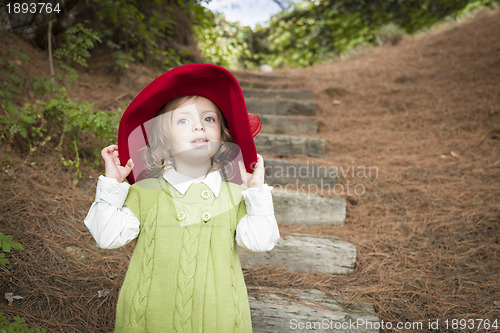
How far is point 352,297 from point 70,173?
2.22 meters

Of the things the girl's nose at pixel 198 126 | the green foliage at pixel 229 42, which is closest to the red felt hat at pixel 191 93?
the girl's nose at pixel 198 126

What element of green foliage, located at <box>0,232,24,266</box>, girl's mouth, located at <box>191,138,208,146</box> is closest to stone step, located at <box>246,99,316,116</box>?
girl's mouth, located at <box>191,138,208,146</box>

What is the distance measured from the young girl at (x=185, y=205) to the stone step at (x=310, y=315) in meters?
0.44

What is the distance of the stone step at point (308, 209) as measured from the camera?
8.61 ft

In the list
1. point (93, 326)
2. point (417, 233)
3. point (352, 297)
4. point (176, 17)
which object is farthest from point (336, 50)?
point (93, 326)

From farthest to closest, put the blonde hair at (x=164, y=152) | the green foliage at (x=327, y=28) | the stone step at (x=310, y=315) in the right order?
the green foliage at (x=327, y=28)
the stone step at (x=310, y=315)
the blonde hair at (x=164, y=152)

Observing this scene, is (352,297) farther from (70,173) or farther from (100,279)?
(70,173)

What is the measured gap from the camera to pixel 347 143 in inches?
149

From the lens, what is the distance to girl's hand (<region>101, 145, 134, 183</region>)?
53.8 inches

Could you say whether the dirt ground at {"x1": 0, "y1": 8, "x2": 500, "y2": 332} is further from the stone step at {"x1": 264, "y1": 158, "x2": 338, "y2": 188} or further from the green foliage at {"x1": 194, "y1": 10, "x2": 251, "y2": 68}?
the green foliage at {"x1": 194, "y1": 10, "x2": 251, "y2": 68}

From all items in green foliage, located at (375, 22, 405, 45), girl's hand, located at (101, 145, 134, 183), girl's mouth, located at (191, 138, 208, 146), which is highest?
green foliage, located at (375, 22, 405, 45)

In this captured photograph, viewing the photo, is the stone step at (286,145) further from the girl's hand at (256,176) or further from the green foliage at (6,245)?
the green foliage at (6,245)

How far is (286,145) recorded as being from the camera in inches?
141

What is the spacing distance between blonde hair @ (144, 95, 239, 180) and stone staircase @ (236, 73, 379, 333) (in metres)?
0.87
